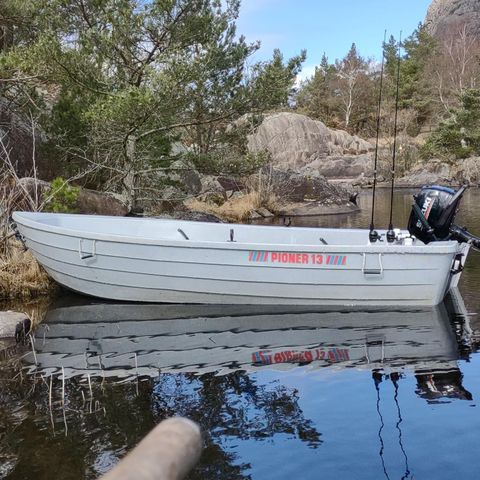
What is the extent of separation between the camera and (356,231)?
987 cm

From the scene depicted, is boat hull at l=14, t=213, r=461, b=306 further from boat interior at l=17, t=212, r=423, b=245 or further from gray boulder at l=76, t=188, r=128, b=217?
gray boulder at l=76, t=188, r=128, b=217

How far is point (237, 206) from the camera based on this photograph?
20.2 m

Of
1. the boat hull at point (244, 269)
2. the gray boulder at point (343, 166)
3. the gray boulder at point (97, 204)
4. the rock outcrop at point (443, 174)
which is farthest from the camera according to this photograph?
the gray boulder at point (343, 166)

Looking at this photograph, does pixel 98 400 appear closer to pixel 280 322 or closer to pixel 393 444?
pixel 393 444

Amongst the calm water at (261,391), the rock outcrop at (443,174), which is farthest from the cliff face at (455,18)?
the calm water at (261,391)

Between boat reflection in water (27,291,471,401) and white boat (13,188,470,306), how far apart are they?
208 millimetres

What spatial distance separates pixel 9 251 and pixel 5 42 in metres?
6.29

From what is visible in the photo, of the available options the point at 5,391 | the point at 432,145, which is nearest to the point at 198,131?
the point at 5,391

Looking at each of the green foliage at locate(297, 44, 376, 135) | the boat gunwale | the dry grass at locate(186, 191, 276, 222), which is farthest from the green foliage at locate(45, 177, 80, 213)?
the green foliage at locate(297, 44, 376, 135)

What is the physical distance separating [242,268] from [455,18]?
81806mm

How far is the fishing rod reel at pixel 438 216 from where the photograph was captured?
26.5 feet

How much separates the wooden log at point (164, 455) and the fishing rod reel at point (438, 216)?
7.42 metres

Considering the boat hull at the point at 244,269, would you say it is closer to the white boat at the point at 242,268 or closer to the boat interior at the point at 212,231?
the white boat at the point at 242,268

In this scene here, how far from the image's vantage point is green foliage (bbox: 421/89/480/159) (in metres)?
39.3
